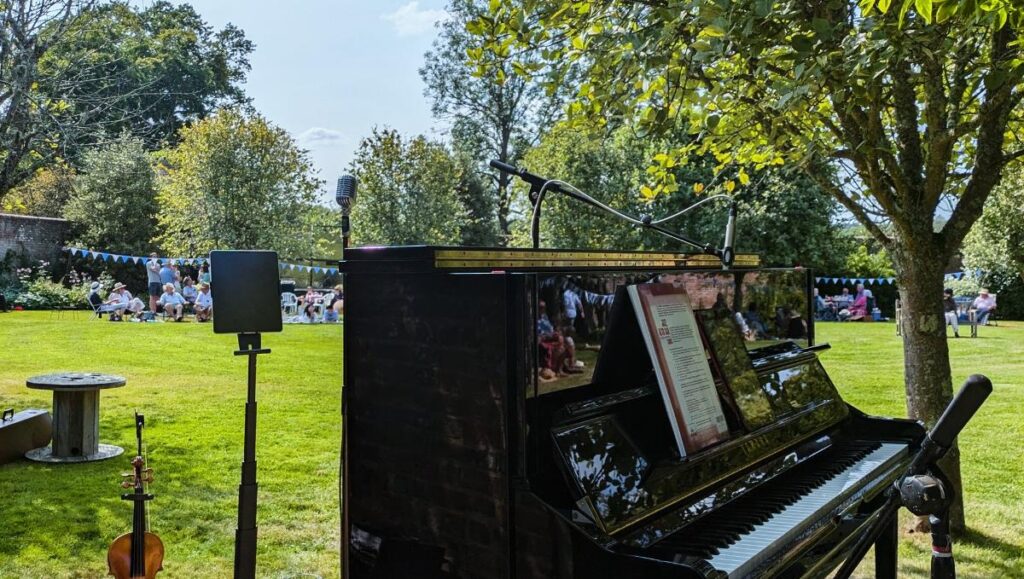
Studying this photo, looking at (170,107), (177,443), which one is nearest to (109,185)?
(170,107)

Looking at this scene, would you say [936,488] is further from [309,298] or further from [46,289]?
[46,289]

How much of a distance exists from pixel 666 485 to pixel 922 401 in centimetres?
306

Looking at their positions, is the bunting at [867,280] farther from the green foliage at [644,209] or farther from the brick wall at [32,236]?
the brick wall at [32,236]

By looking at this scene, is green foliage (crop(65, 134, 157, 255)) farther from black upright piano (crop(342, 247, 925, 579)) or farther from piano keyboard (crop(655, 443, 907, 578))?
piano keyboard (crop(655, 443, 907, 578))

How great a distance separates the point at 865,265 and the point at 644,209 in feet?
26.4

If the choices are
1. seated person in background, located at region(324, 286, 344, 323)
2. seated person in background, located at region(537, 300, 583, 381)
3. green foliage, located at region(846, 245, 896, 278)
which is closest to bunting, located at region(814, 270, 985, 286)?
green foliage, located at region(846, 245, 896, 278)

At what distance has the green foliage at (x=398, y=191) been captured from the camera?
80.6ft

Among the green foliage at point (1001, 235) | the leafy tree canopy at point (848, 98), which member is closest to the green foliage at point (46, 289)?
the leafy tree canopy at point (848, 98)

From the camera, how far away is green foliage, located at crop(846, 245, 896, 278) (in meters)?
24.3

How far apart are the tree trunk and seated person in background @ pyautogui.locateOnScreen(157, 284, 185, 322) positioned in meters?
15.6

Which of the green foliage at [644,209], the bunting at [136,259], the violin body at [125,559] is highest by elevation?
the green foliage at [644,209]

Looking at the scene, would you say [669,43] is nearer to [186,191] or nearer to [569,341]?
[569,341]

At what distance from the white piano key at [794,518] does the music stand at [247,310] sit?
1872 mm

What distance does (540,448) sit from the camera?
1962mm
